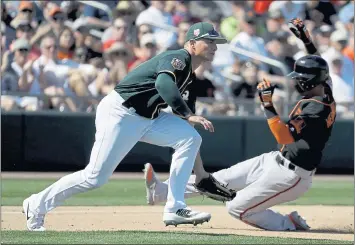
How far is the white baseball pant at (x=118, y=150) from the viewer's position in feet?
24.9

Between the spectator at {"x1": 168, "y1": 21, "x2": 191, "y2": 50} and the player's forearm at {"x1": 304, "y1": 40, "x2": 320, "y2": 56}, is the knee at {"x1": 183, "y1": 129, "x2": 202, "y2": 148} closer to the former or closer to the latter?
the player's forearm at {"x1": 304, "y1": 40, "x2": 320, "y2": 56}

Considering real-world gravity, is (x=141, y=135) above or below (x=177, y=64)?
below

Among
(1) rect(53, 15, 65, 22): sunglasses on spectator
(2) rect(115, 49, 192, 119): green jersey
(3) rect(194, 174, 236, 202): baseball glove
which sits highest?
(2) rect(115, 49, 192, 119): green jersey

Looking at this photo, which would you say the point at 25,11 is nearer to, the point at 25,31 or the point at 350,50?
the point at 25,31

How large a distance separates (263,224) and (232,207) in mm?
330

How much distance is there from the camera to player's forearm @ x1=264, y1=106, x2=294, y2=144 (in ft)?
26.1

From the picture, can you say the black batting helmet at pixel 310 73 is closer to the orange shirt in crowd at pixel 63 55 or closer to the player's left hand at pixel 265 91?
the player's left hand at pixel 265 91

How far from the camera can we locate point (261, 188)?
852 cm

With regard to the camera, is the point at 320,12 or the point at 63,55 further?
the point at 320,12

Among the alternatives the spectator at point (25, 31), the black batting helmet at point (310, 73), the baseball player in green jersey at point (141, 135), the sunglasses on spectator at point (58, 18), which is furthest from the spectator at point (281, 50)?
the baseball player in green jersey at point (141, 135)

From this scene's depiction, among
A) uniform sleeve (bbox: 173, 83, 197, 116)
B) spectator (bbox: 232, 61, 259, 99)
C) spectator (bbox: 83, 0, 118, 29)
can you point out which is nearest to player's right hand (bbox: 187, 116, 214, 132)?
uniform sleeve (bbox: 173, 83, 197, 116)

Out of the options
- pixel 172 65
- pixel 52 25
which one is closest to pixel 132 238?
pixel 172 65

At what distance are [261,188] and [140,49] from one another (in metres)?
7.45

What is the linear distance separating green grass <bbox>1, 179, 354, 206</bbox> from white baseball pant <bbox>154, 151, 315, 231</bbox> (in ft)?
8.18
